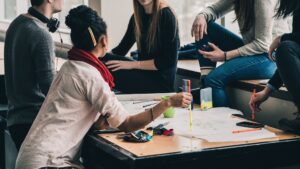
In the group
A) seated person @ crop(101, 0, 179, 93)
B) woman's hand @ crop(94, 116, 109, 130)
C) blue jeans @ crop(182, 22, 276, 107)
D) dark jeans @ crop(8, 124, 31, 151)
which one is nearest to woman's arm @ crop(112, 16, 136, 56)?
seated person @ crop(101, 0, 179, 93)

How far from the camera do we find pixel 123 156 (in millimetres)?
1893

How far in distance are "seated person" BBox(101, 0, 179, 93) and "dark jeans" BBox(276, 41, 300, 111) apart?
2.74ft

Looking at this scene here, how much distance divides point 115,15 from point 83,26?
197 cm

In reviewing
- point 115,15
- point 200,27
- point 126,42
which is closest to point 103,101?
point 200,27

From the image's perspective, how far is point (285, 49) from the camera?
219 cm

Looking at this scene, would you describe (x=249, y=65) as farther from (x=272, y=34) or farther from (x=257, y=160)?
(x=257, y=160)

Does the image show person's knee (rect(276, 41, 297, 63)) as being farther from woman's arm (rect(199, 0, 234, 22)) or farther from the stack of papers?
woman's arm (rect(199, 0, 234, 22))

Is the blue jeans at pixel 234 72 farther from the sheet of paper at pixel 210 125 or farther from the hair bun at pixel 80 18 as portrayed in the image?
the hair bun at pixel 80 18

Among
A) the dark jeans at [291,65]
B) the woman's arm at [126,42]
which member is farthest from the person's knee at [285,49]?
the woman's arm at [126,42]

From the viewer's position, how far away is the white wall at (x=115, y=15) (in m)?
4.00

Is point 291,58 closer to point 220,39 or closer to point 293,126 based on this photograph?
point 293,126

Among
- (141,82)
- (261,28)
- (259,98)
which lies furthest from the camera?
(141,82)

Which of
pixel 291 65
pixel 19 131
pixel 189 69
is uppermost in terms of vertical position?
pixel 291 65

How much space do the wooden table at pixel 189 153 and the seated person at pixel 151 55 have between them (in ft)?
2.85
